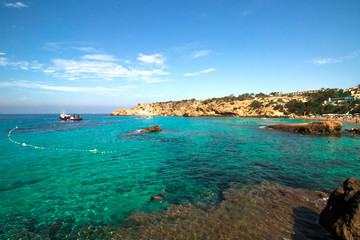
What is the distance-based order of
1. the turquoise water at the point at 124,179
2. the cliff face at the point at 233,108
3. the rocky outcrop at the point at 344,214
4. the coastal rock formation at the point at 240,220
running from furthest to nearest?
the cliff face at the point at 233,108 → the turquoise water at the point at 124,179 → the coastal rock formation at the point at 240,220 → the rocky outcrop at the point at 344,214

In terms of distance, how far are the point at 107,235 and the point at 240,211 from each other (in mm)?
5201

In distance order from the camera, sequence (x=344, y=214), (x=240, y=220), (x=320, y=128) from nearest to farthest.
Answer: (x=344, y=214) → (x=240, y=220) → (x=320, y=128)

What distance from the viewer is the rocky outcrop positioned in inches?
186

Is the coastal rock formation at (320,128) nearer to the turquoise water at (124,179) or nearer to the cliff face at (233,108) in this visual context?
the turquoise water at (124,179)

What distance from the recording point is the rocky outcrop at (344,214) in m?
4.71

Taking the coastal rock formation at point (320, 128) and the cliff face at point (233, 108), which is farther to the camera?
the cliff face at point (233, 108)

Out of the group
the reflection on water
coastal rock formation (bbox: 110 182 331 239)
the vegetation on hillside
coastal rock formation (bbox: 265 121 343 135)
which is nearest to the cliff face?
the vegetation on hillside

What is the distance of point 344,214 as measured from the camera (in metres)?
5.10

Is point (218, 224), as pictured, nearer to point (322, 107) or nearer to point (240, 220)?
point (240, 220)

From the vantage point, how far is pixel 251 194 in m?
8.07

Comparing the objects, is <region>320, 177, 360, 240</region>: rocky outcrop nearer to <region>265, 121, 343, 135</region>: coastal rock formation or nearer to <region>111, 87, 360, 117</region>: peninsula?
<region>265, 121, 343, 135</region>: coastal rock formation

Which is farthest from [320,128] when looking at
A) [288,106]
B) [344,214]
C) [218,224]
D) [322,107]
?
[288,106]

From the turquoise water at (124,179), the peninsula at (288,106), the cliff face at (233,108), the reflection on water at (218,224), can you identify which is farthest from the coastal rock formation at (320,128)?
the cliff face at (233,108)

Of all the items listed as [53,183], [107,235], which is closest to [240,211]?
[107,235]
